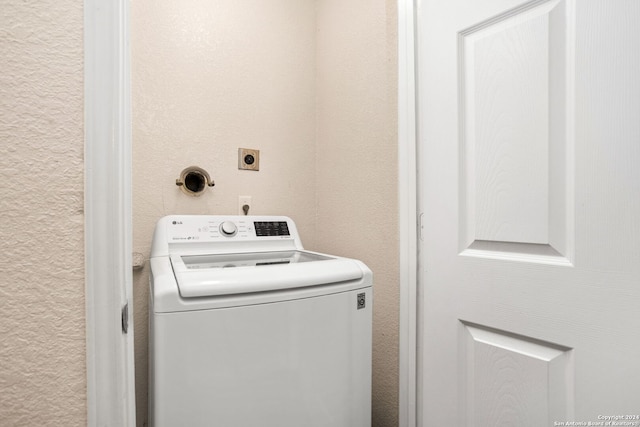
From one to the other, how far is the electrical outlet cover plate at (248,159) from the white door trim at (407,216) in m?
0.70

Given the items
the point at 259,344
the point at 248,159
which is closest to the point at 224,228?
the point at 248,159

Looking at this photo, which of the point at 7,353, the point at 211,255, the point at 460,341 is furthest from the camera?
the point at 211,255

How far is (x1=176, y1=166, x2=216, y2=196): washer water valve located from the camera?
135cm

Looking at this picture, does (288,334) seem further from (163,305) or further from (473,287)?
(473,287)

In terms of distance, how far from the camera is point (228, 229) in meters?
1.28

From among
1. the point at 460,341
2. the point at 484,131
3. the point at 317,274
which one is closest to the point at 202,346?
the point at 317,274

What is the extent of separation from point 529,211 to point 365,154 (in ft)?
2.30

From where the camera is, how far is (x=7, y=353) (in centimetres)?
37

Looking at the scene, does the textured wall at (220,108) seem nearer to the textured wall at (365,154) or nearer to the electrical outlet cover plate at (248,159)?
the electrical outlet cover plate at (248,159)

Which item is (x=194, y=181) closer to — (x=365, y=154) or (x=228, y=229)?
(x=228, y=229)

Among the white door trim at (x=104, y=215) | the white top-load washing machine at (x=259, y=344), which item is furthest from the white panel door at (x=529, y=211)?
the white door trim at (x=104, y=215)

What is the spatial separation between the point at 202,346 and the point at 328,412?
456mm

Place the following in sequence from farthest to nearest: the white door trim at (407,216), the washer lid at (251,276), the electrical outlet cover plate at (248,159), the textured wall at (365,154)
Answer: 1. the electrical outlet cover plate at (248,159)
2. the textured wall at (365,154)
3. the white door trim at (407,216)
4. the washer lid at (251,276)

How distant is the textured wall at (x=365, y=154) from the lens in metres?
1.25
